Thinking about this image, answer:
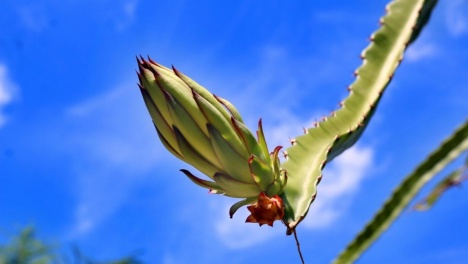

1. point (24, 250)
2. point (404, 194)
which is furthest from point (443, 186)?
point (24, 250)

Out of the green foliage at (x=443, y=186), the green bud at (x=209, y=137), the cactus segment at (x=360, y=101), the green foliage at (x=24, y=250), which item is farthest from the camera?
the green foliage at (x=24, y=250)

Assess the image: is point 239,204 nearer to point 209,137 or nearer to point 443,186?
point 209,137

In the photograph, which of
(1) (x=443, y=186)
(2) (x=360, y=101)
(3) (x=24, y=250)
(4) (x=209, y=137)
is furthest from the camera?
(3) (x=24, y=250)

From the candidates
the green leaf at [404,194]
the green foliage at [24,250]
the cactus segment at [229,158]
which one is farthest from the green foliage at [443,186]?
the green foliage at [24,250]

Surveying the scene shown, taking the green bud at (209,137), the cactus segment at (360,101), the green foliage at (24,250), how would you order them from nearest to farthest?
the green bud at (209,137)
the cactus segment at (360,101)
the green foliage at (24,250)

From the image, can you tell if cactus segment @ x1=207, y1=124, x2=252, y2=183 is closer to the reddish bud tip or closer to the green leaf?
the reddish bud tip

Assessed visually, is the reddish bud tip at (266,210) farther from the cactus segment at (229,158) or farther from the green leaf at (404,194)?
the green leaf at (404,194)
